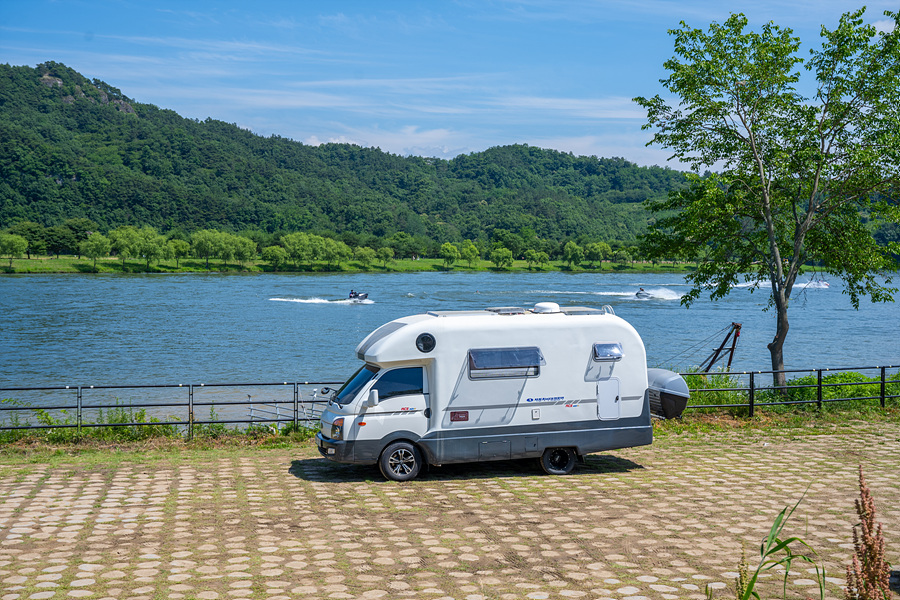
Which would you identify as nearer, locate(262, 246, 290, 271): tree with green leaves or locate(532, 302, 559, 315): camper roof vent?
locate(532, 302, 559, 315): camper roof vent

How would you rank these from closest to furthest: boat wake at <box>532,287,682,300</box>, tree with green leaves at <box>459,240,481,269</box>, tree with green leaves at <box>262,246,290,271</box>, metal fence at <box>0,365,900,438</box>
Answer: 1. metal fence at <box>0,365,900,438</box>
2. boat wake at <box>532,287,682,300</box>
3. tree with green leaves at <box>262,246,290,271</box>
4. tree with green leaves at <box>459,240,481,269</box>

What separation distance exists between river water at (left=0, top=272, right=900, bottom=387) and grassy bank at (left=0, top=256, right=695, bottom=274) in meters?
11.1

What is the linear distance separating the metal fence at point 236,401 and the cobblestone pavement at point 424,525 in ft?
6.68

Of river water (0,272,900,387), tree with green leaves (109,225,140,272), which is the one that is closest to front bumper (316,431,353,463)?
river water (0,272,900,387)

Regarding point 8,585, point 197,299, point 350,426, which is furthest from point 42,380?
point 197,299

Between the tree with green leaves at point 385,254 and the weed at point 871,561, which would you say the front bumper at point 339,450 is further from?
the tree with green leaves at point 385,254

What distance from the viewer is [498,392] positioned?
12.7 m

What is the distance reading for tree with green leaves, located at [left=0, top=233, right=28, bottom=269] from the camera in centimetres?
14050

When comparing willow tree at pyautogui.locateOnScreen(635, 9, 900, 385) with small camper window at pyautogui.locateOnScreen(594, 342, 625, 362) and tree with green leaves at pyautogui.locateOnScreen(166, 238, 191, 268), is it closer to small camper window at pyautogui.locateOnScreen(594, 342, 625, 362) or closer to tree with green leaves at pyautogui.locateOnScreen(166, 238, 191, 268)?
small camper window at pyautogui.locateOnScreen(594, 342, 625, 362)

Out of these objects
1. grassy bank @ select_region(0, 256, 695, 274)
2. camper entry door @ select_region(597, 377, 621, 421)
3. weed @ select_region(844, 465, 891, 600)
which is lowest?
camper entry door @ select_region(597, 377, 621, 421)

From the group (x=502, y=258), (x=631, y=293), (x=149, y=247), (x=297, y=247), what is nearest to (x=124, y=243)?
(x=149, y=247)

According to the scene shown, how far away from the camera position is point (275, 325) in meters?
70.8

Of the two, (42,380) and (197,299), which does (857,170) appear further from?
(197,299)

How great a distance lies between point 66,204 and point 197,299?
93178 millimetres
